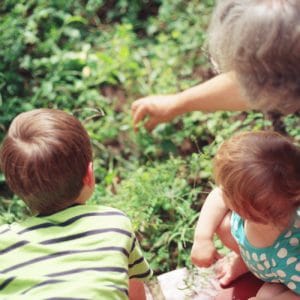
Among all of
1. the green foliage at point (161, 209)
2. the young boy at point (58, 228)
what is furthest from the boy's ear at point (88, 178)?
the green foliage at point (161, 209)

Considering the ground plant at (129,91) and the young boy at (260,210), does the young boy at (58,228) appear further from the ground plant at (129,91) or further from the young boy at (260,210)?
the ground plant at (129,91)

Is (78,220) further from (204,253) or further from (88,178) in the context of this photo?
(204,253)

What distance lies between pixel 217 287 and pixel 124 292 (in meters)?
0.73

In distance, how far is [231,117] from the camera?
2826 millimetres

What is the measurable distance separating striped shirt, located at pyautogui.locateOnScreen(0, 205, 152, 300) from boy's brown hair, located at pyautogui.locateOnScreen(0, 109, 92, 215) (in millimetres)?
61

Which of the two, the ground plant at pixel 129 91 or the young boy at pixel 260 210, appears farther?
the ground plant at pixel 129 91

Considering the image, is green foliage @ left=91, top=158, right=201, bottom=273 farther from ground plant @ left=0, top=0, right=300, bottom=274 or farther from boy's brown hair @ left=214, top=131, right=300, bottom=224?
boy's brown hair @ left=214, top=131, right=300, bottom=224

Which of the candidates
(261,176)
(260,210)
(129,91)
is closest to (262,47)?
(261,176)

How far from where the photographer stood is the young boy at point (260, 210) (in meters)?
1.69

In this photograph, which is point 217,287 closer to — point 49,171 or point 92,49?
point 49,171

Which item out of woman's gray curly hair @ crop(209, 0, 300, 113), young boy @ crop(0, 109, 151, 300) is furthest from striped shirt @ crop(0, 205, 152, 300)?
woman's gray curly hair @ crop(209, 0, 300, 113)

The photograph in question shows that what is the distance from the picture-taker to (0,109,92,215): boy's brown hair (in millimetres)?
1657

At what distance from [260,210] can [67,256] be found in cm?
57

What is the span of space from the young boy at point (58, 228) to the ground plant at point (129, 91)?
67cm
